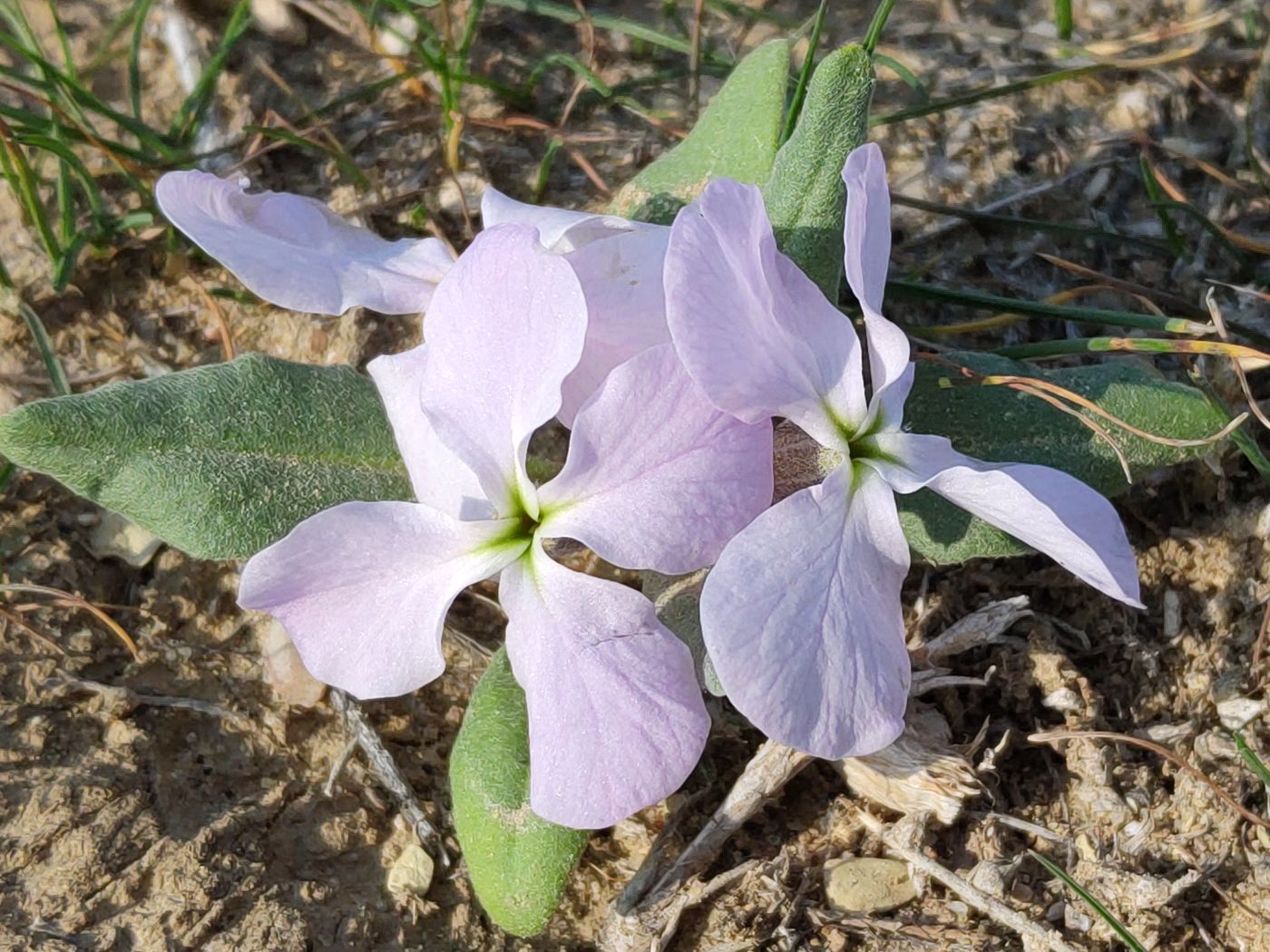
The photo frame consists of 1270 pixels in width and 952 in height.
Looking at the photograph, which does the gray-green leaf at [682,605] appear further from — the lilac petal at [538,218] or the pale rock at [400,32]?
the pale rock at [400,32]

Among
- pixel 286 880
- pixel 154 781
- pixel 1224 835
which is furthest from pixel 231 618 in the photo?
pixel 1224 835

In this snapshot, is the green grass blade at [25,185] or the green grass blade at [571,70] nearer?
the green grass blade at [25,185]

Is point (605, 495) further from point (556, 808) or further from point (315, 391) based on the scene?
point (315, 391)

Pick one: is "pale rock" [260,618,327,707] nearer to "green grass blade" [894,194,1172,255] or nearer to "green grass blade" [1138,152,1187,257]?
"green grass blade" [894,194,1172,255]

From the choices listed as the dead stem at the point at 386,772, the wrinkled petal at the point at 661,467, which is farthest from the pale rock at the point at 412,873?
the wrinkled petal at the point at 661,467

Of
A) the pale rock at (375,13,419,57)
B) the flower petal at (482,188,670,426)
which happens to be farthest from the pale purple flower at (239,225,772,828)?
the pale rock at (375,13,419,57)

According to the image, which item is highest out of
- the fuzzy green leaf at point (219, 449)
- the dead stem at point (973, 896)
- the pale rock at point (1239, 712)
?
the fuzzy green leaf at point (219, 449)

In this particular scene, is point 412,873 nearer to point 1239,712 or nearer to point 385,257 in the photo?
point 385,257
